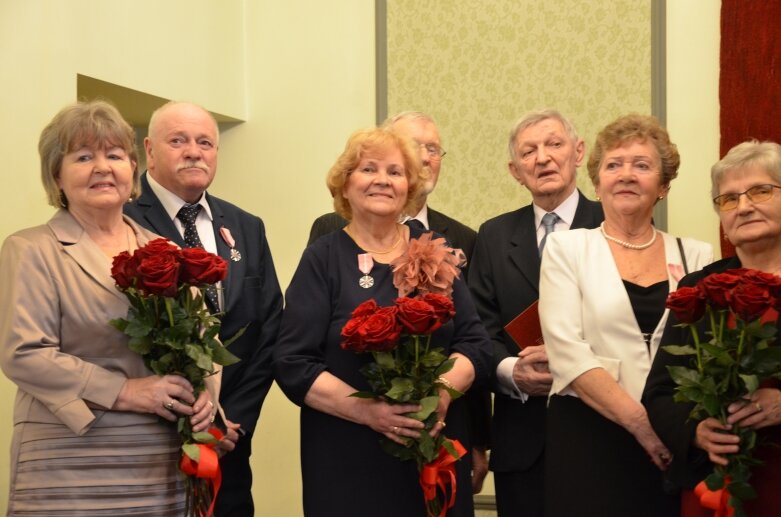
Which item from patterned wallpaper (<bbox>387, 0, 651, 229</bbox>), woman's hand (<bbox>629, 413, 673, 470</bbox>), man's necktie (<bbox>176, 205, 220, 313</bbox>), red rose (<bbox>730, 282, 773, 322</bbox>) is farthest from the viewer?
patterned wallpaper (<bbox>387, 0, 651, 229</bbox>)

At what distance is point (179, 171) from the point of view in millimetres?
3674

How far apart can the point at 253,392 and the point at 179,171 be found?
2.67 ft

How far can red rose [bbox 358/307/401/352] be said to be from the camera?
279cm

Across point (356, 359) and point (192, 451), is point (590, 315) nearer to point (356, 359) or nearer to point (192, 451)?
point (356, 359)

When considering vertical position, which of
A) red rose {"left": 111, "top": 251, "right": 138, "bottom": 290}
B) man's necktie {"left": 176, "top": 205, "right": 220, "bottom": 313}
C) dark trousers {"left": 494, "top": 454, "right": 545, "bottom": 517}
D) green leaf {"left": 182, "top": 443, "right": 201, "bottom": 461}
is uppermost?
man's necktie {"left": 176, "top": 205, "right": 220, "bottom": 313}

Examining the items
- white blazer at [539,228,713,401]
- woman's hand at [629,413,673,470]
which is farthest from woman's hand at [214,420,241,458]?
woman's hand at [629,413,673,470]

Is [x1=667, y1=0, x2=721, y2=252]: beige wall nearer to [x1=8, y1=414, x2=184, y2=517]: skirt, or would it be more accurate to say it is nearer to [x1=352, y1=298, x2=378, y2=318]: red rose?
[x1=352, y1=298, x2=378, y2=318]: red rose

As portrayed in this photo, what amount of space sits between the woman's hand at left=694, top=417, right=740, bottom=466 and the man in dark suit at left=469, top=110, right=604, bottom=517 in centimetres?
72

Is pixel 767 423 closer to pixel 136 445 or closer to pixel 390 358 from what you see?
pixel 390 358

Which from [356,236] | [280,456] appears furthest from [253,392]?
[280,456]

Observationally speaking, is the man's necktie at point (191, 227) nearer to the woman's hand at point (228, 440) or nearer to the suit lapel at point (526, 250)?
the woman's hand at point (228, 440)

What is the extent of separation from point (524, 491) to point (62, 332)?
1.62m

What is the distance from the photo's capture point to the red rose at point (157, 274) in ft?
9.14

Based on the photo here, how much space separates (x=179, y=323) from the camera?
2.89 meters
